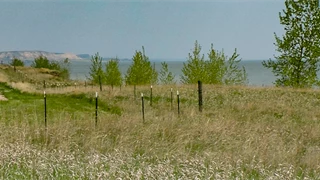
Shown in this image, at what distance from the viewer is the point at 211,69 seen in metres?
38.8

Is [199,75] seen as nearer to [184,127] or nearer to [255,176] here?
[184,127]

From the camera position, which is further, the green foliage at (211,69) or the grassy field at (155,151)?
the green foliage at (211,69)

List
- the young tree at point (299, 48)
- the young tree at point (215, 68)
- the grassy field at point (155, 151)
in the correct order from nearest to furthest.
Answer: the grassy field at point (155, 151) → the young tree at point (299, 48) → the young tree at point (215, 68)

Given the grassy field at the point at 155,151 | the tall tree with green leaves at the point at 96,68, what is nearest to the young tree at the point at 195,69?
the tall tree with green leaves at the point at 96,68

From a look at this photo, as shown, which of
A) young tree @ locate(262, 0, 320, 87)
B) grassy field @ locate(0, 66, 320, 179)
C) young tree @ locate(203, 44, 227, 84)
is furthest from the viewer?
young tree @ locate(203, 44, 227, 84)

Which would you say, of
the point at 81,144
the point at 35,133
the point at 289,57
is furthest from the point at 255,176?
the point at 289,57

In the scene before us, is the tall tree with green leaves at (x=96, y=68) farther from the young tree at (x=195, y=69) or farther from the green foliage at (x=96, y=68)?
the young tree at (x=195, y=69)

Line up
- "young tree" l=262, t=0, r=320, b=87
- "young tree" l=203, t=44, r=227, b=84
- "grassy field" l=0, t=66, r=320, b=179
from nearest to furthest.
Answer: "grassy field" l=0, t=66, r=320, b=179 → "young tree" l=262, t=0, r=320, b=87 → "young tree" l=203, t=44, r=227, b=84

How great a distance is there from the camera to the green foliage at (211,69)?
3712cm

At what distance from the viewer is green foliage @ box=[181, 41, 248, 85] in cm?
3712

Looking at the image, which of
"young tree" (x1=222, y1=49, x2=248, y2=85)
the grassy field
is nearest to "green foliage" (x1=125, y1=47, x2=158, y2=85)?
"young tree" (x1=222, y1=49, x2=248, y2=85)

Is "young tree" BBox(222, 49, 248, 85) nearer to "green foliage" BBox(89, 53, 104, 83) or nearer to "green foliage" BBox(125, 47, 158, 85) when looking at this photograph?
"green foliage" BBox(125, 47, 158, 85)

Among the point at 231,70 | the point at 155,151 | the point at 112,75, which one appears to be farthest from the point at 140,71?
the point at 155,151

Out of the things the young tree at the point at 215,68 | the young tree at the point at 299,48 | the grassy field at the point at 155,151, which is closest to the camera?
the grassy field at the point at 155,151
